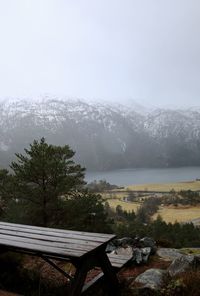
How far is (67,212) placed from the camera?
13414 mm

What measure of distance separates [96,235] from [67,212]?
9.45m

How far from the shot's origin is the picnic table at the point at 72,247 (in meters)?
3.57

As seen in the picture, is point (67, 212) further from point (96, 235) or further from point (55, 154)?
point (96, 235)

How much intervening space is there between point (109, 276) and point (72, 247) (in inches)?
38.3

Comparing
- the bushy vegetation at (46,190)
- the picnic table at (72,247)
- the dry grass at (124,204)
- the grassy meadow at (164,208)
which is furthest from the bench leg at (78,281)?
the dry grass at (124,204)

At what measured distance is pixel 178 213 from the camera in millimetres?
82188

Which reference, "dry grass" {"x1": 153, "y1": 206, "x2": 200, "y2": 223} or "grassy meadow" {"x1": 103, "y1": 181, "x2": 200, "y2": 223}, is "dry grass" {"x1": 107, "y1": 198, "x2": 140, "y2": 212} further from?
"dry grass" {"x1": 153, "y1": 206, "x2": 200, "y2": 223}

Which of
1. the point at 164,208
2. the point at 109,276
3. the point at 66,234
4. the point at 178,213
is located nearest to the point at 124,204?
the point at 164,208

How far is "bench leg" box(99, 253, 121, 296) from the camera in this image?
4.13 m

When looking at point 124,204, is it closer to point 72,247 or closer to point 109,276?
point 109,276

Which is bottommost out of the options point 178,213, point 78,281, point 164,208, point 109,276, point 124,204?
point 164,208

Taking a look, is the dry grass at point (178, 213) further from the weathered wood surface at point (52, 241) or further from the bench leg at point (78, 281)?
the bench leg at point (78, 281)

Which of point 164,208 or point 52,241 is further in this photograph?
point 164,208

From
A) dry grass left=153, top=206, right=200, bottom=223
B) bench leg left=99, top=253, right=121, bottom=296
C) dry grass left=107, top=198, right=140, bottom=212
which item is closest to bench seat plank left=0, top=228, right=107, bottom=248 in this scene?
bench leg left=99, top=253, right=121, bottom=296
